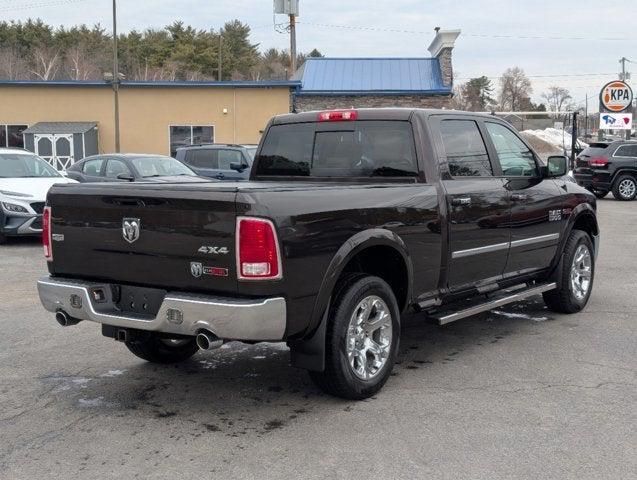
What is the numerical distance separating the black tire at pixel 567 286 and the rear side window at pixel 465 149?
1.54 m

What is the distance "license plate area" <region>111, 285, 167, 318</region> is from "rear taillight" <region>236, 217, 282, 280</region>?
0.62 m

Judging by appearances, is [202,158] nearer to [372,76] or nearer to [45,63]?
[372,76]

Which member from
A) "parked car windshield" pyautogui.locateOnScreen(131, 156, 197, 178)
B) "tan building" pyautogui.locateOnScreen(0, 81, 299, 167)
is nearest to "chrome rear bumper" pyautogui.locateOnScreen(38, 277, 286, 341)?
"parked car windshield" pyautogui.locateOnScreen(131, 156, 197, 178)

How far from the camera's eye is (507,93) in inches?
3248

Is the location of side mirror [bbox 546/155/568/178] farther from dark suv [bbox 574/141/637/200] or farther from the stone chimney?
the stone chimney

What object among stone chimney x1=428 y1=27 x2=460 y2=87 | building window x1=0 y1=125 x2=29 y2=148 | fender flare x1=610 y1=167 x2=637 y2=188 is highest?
stone chimney x1=428 y1=27 x2=460 y2=87

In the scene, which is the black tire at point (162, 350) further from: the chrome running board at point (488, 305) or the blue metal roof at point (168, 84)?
the blue metal roof at point (168, 84)

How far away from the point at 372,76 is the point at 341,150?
97.5 feet

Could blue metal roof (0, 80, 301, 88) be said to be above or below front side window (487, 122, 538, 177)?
above

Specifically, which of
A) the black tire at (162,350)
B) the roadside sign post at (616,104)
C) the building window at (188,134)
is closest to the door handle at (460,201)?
the black tire at (162,350)

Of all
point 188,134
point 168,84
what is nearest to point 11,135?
point 168,84

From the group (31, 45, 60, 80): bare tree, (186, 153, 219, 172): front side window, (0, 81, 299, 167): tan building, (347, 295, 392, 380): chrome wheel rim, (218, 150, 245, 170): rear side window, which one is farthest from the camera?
(31, 45, 60, 80): bare tree

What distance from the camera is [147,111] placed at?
34000 mm

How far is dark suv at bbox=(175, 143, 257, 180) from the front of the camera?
18.9 meters
